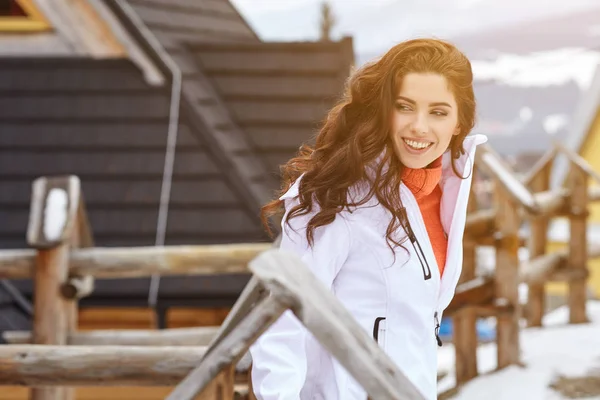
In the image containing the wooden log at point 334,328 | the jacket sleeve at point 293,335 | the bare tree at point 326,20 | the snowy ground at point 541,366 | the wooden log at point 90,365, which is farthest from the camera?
the bare tree at point 326,20

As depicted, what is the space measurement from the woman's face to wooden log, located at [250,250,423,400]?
18.0 inches

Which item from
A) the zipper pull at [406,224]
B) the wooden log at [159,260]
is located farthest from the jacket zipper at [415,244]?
the wooden log at [159,260]

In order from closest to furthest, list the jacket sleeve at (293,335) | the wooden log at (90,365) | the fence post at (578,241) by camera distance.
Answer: the jacket sleeve at (293,335)
the wooden log at (90,365)
the fence post at (578,241)

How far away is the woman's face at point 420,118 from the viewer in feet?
5.21

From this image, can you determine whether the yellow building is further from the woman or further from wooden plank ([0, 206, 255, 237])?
the woman

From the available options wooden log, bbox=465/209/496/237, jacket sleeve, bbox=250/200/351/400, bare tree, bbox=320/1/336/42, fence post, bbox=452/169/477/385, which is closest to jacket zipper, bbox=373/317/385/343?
jacket sleeve, bbox=250/200/351/400

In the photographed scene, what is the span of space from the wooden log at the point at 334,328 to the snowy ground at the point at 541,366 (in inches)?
129

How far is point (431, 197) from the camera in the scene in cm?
175

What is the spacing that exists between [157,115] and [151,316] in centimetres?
149

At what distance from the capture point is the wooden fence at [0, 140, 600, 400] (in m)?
1.22

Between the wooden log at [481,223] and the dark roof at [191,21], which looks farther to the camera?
the dark roof at [191,21]

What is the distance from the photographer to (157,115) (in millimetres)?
5957

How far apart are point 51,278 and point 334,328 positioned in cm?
298

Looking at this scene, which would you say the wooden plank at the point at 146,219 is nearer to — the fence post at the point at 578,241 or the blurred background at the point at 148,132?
the blurred background at the point at 148,132
